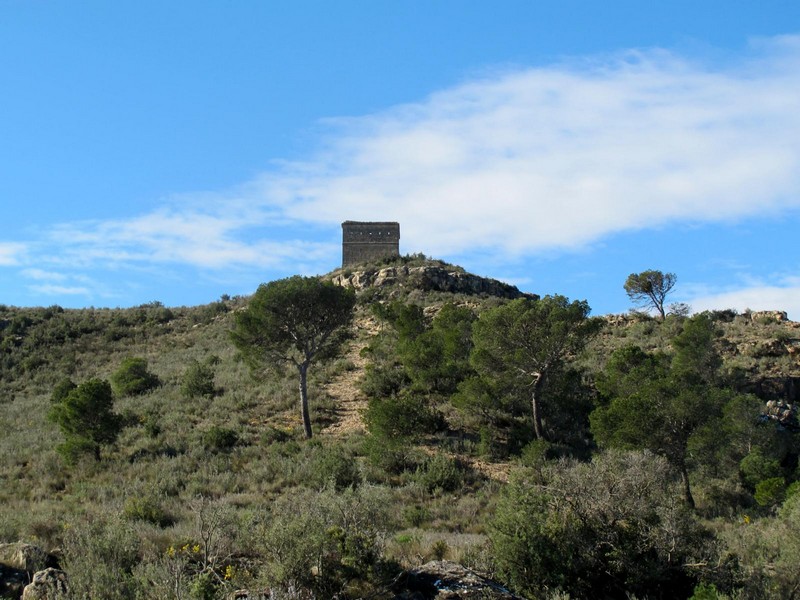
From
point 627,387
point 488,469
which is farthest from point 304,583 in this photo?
point 627,387

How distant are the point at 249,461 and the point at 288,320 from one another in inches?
262

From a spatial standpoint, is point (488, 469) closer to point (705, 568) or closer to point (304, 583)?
point (705, 568)

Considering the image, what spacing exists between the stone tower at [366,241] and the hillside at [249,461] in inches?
124

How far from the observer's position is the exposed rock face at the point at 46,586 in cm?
876

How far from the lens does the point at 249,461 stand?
22.7 m

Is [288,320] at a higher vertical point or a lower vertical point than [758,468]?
higher

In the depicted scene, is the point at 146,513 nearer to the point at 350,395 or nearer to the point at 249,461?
the point at 249,461

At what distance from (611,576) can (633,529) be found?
2.62 feet

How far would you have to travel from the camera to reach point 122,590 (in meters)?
8.88

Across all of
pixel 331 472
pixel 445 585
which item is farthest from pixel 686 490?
pixel 445 585

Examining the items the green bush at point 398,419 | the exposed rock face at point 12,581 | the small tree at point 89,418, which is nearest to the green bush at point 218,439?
the small tree at point 89,418

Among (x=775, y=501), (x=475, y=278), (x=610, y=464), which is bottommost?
(x=775, y=501)

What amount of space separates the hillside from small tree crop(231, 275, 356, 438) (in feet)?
7.27

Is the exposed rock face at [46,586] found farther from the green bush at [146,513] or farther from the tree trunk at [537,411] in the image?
the tree trunk at [537,411]
